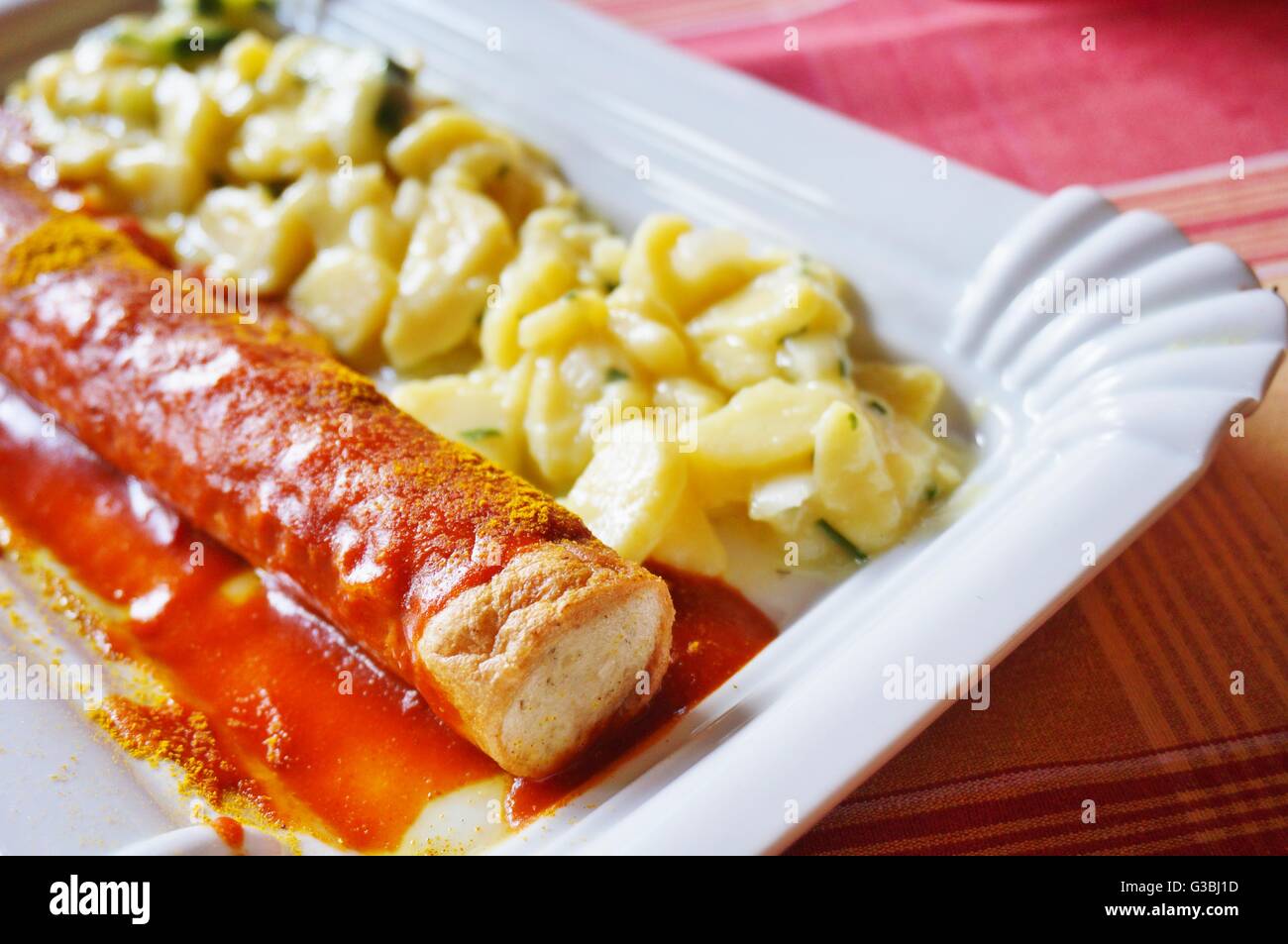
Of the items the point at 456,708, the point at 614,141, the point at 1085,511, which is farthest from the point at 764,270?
the point at 456,708

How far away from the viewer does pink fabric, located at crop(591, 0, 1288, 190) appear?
3.65 meters

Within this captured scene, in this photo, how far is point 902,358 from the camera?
2.89 m

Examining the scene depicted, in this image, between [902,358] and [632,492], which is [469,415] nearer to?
[632,492]

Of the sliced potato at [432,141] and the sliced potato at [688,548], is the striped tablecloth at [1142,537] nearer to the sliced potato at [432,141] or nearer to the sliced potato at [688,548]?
the sliced potato at [688,548]

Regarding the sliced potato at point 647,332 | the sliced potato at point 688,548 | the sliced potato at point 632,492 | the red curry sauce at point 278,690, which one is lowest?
the red curry sauce at point 278,690

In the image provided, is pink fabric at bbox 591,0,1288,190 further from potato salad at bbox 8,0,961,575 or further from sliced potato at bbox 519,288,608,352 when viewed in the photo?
sliced potato at bbox 519,288,608,352

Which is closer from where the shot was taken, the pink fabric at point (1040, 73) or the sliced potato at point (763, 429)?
the sliced potato at point (763, 429)

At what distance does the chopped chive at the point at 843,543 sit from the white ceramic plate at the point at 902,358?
43 millimetres

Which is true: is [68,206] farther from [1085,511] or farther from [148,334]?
[1085,511]

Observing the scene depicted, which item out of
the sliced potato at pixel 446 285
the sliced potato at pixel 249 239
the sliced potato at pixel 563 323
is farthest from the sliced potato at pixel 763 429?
the sliced potato at pixel 249 239

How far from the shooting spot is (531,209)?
3.45 metres

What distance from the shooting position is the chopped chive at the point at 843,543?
253cm

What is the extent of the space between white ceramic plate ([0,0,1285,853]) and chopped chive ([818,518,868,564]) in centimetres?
4

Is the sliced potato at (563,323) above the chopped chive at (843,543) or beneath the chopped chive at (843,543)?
above
